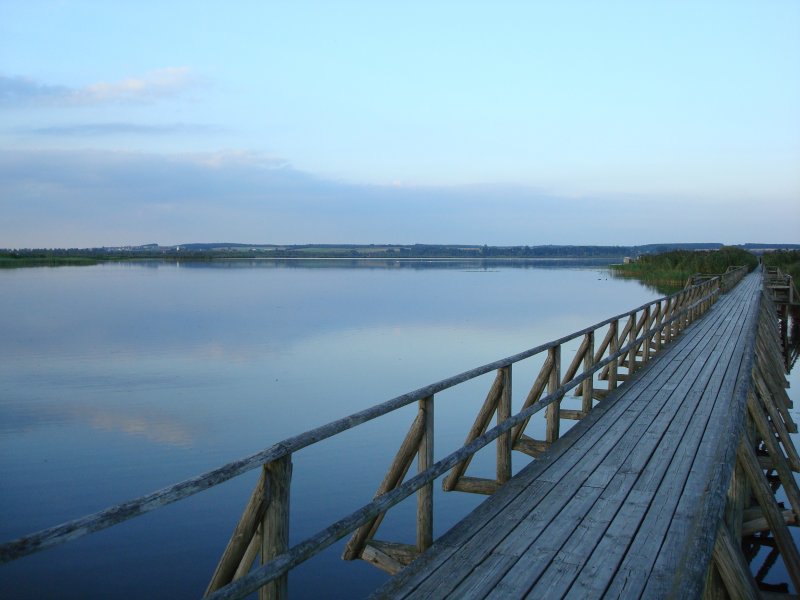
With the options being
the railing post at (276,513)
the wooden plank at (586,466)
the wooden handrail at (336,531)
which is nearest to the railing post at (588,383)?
the wooden plank at (586,466)

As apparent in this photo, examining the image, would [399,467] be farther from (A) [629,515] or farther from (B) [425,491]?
(A) [629,515]

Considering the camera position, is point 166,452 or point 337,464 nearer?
point 337,464

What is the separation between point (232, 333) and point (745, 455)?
29606 millimetres

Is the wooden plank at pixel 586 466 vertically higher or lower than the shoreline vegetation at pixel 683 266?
lower

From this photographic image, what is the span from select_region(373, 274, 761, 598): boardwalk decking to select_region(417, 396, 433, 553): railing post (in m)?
0.17

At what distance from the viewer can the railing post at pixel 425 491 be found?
524 centimetres

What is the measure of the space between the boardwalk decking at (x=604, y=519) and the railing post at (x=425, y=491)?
17 centimetres

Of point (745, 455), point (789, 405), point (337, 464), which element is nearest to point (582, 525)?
point (745, 455)

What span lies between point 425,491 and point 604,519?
137cm

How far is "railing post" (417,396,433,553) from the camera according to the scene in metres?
5.24

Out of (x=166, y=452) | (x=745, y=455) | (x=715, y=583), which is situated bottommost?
(x=166, y=452)

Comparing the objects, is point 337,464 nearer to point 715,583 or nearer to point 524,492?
point 524,492

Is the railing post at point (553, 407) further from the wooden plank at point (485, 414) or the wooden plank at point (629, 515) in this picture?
the wooden plank at point (485, 414)

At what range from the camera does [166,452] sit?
14.1 m
